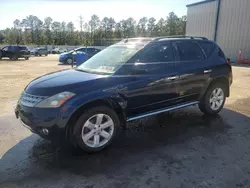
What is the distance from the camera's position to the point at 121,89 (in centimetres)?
360

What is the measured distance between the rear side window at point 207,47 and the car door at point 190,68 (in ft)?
0.40

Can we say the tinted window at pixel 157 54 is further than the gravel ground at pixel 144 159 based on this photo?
Yes

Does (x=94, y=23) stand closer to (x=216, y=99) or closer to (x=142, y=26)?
(x=142, y=26)

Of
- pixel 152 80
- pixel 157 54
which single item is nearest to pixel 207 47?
pixel 157 54

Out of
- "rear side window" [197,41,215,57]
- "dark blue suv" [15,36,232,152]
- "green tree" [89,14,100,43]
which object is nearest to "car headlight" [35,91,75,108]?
"dark blue suv" [15,36,232,152]

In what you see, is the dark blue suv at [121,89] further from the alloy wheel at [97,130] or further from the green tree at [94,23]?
the green tree at [94,23]

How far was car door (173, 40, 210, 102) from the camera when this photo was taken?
4.47 metres

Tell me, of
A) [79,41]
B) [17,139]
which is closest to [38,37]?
[79,41]

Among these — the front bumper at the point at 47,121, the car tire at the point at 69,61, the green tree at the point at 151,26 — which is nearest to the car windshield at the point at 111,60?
the front bumper at the point at 47,121

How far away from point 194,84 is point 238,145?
1.48 m

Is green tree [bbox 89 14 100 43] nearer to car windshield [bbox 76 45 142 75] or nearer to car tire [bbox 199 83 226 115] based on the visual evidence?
car tire [bbox 199 83 226 115]

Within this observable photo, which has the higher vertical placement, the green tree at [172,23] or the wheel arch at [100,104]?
the green tree at [172,23]

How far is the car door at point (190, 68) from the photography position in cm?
447

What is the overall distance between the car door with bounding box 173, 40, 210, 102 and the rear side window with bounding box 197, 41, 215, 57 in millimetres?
121
